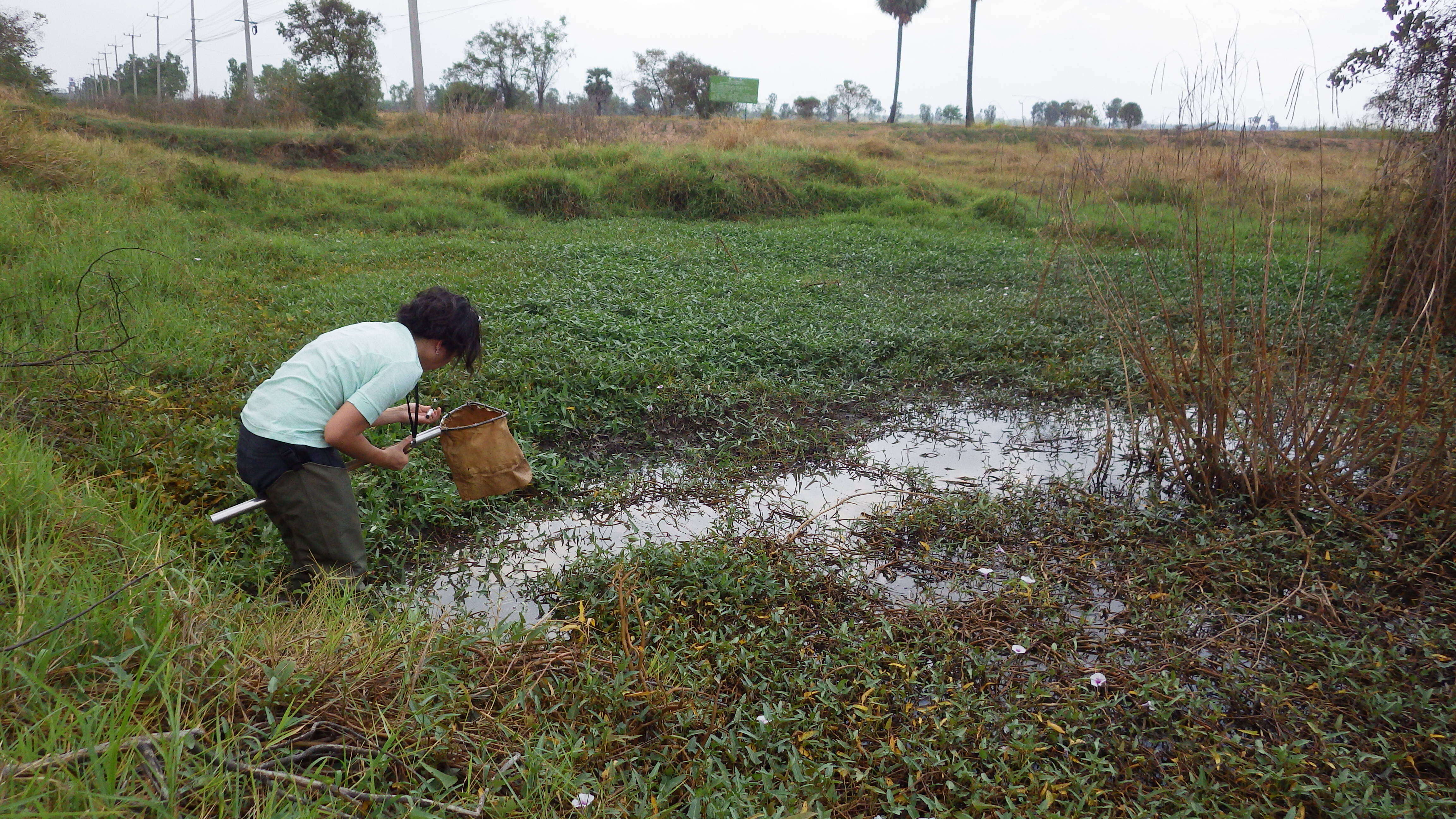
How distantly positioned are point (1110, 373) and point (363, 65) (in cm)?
1821

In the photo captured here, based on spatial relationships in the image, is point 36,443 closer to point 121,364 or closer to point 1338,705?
point 121,364

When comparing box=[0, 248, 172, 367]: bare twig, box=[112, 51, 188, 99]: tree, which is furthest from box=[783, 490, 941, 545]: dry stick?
box=[112, 51, 188, 99]: tree

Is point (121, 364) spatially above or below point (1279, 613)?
above

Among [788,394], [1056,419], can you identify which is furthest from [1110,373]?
[788,394]

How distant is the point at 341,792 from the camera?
1583 mm

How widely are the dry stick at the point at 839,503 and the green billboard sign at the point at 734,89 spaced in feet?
60.2

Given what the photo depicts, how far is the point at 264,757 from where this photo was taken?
1.68 m

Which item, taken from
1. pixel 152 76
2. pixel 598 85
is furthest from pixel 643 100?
pixel 152 76

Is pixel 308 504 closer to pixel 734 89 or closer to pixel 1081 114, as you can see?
pixel 1081 114

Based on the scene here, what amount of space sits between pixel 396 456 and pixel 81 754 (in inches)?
46.8

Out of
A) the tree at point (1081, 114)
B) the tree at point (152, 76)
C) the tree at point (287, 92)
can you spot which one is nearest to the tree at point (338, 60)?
the tree at point (287, 92)

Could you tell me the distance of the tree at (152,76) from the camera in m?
35.8

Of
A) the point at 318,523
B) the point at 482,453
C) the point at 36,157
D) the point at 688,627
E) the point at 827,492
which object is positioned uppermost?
the point at 36,157

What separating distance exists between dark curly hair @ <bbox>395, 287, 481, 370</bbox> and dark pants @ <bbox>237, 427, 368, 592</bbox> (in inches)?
18.7
